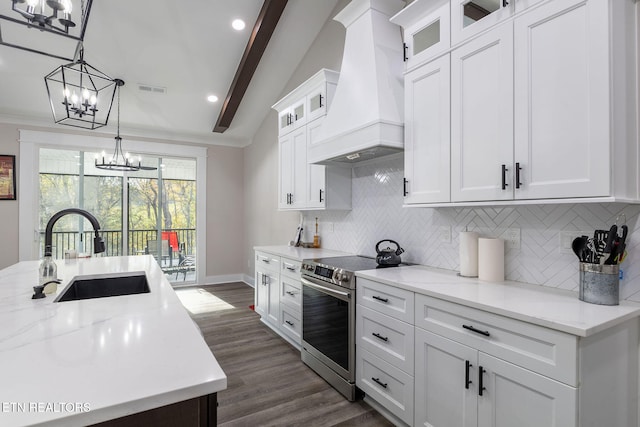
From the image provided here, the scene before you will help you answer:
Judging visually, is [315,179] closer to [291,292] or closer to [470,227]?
[291,292]

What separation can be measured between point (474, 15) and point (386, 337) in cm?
207

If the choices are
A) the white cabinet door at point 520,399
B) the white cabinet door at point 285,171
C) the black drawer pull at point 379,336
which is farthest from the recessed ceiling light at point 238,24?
the white cabinet door at point 520,399

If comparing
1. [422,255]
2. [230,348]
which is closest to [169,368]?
[422,255]

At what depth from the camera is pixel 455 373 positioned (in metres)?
1.72

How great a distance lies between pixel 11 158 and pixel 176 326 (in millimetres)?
5631

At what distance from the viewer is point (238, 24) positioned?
3975mm

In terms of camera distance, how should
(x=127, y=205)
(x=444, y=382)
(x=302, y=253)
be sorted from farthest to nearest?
1. (x=127, y=205)
2. (x=302, y=253)
3. (x=444, y=382)

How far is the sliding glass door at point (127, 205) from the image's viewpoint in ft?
17.5

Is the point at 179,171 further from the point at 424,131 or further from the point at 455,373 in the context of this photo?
the point at 455,373

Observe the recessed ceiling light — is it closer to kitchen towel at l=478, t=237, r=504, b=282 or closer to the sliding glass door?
the sliding glass door

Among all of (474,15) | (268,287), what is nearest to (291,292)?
(268,287)

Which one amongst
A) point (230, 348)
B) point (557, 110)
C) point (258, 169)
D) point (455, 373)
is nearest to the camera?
point (557, 110)

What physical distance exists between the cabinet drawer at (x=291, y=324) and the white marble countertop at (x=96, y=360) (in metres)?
1.91

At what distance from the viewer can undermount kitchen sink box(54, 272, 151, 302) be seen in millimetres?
2094
